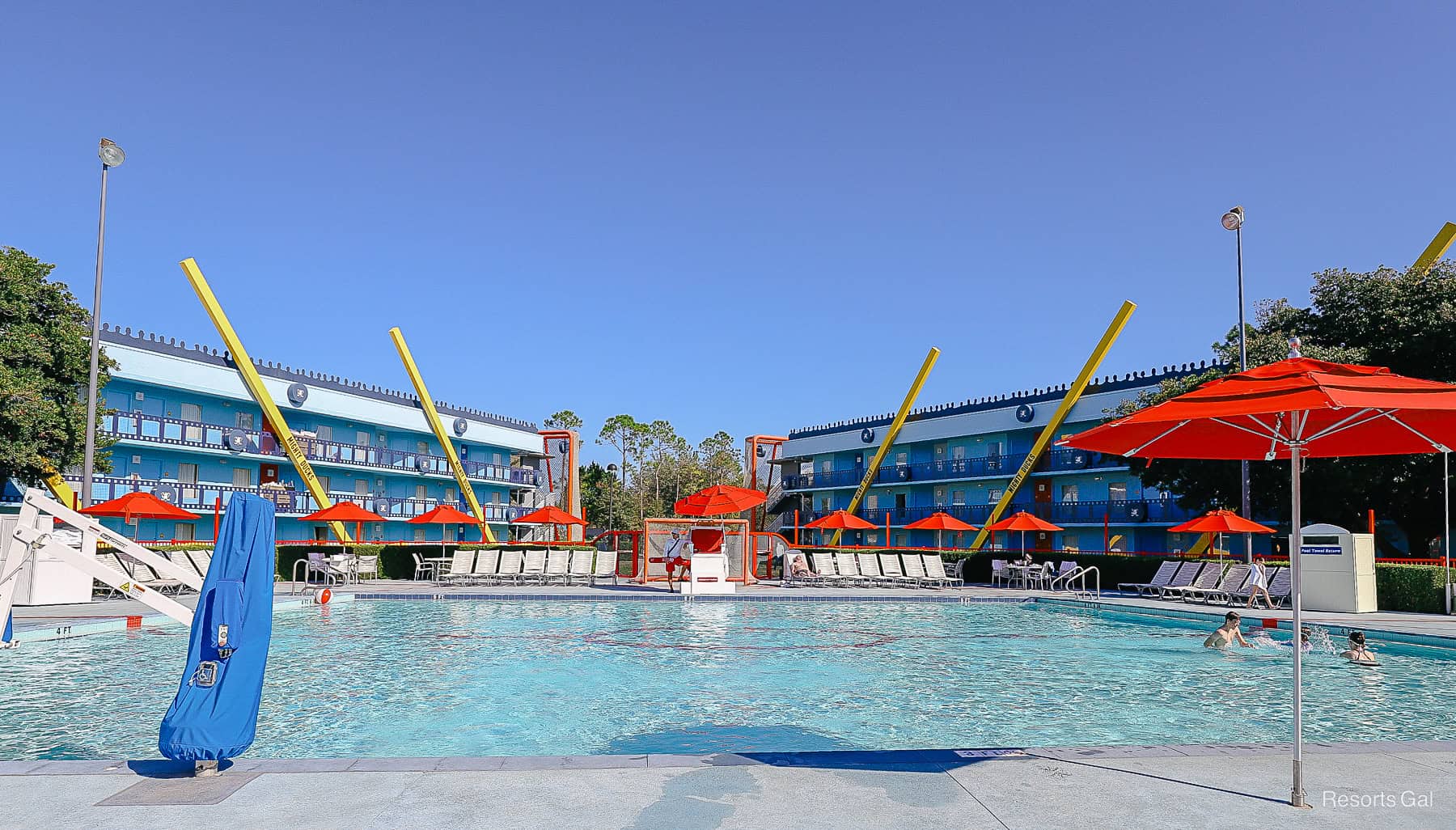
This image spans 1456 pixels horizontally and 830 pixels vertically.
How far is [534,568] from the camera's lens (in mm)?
26516

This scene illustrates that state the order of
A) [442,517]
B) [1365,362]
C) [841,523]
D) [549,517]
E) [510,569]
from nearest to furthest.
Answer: [1365,362] → [510,569] → [442,517] → [549,517] → [841,523]

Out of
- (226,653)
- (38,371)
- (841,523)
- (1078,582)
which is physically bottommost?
(1078,582)

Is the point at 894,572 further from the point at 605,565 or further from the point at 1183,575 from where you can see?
the point at 605,565

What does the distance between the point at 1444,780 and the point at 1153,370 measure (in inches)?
1483

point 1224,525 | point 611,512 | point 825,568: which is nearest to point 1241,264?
point 1224,525

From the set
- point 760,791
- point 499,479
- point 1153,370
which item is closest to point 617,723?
point 760,791

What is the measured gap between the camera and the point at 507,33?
19562mm

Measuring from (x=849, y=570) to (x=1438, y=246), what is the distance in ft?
64.6

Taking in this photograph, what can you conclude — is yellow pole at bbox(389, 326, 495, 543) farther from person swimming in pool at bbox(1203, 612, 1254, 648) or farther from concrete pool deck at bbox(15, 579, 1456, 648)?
person swimming in pool at bbox(1203, 612, 1254, 648)

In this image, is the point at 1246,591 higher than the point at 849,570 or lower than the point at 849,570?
higher

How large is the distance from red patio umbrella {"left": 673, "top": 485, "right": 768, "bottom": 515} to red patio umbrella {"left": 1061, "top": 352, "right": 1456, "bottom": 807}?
18.6 meters

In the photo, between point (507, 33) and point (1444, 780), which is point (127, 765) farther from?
point (507, 33)

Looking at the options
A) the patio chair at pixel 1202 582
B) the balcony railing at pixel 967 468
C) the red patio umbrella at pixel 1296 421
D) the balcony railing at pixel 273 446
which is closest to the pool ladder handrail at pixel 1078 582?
the patio chair at pixel 1202 582

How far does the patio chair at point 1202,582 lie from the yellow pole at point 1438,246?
44.5 ft
